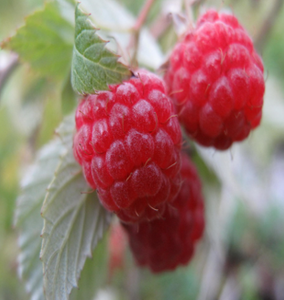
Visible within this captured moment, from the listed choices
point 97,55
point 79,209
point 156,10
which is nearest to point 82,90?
point 97,55

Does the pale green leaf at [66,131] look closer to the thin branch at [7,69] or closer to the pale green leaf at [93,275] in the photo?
the pale green leaf at [93,275]

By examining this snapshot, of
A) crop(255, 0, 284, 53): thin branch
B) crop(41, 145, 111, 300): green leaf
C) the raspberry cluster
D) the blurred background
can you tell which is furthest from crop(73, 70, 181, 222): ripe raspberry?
crop(255, 0, 284, 53): thin branch

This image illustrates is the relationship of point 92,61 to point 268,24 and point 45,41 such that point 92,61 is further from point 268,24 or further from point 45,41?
point 268,24

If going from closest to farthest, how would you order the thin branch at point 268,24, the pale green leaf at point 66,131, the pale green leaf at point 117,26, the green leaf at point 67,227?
the green leaf at point 67,227 → the pale green leaf at point 66,131 → the pale green leaf at point 117,26 → the thin branch at point 268,24

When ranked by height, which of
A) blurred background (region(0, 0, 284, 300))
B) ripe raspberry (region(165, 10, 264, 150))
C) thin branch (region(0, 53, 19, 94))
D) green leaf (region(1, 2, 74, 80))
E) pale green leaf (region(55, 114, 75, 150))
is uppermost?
ripe raspberry (region(165, 10, 264, 150))

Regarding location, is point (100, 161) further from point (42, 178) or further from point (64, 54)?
point (64, 54)

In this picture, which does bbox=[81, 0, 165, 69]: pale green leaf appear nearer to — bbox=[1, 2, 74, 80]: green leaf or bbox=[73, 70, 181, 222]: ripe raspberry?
bbox=[1, 2, 74, 80]: green leaf

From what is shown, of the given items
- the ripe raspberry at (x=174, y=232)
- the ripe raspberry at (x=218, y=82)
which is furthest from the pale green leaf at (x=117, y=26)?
the ripe raspberry at (x=174, y=232)
